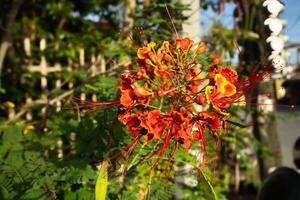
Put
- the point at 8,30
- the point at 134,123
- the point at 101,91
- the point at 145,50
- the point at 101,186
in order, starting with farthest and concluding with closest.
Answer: the point at 8,30, the point at 101,91, the point at 145,50, the point at 134,123, the point at 101,186

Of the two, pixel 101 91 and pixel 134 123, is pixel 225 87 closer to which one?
pixel 134 123

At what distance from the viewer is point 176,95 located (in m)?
1.69

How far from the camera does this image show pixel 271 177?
308 cm

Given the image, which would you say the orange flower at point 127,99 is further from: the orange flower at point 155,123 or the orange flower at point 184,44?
the orange flower at point 184,44

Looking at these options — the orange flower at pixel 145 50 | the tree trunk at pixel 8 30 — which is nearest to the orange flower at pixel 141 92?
the orange flower at pixel 145 50

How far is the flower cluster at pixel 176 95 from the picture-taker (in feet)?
5.25

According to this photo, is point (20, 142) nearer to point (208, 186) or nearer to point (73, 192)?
point (73, 192)

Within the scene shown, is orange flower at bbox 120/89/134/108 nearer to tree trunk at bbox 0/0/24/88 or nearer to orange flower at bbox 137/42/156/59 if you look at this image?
orange flower at bbox 137/42/156/59

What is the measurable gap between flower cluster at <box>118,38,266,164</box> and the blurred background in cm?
16

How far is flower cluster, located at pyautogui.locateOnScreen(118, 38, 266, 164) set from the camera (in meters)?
1.60

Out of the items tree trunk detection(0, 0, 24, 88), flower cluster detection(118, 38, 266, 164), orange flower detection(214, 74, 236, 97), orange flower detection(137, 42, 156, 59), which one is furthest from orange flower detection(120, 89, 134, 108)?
tree trunk detection(0, 0, 24, 88)

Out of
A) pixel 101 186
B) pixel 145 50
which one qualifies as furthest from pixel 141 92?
pixel 101 186

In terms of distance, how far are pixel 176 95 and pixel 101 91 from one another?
1242 millimetres

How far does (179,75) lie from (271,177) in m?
1.58
